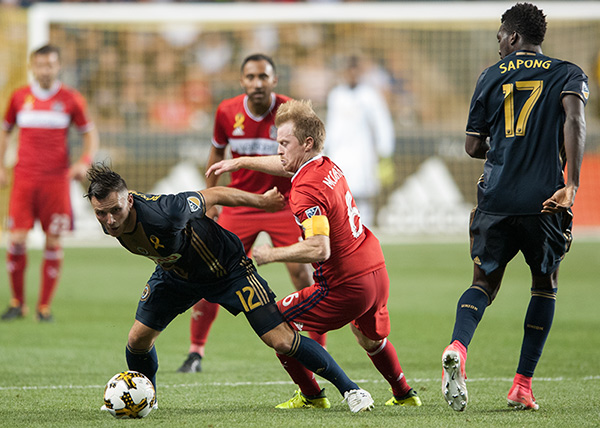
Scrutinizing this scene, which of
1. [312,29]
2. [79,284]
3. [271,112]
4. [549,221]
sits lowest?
[79,284]

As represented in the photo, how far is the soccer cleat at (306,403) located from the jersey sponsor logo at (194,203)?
1279 millimetres

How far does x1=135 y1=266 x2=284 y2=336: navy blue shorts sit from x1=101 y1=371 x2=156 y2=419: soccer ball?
0.33 meters

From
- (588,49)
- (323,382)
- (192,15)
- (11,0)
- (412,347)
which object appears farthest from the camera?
(588,49)

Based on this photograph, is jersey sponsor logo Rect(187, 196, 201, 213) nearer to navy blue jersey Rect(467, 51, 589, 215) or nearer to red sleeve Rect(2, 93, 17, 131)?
navy blue jersey Rect(467, 51, 589, 215)

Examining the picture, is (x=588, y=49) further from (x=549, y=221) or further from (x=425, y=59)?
(x=549, y=221)

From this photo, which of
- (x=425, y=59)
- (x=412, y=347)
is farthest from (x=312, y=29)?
(x=412, y=347)

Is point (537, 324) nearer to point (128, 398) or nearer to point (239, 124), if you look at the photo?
point (128, 398)

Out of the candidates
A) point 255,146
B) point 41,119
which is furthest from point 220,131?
point 41,119

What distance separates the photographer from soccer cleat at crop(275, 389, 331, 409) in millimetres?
5109

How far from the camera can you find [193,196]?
4.77 metres

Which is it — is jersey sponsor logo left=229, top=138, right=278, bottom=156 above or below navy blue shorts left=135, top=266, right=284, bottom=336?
above

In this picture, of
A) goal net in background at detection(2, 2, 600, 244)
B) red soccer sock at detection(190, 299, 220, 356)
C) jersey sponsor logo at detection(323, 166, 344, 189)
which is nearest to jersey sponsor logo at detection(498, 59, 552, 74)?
jersey sponsor logo at detection(323, 166, 344, 189)

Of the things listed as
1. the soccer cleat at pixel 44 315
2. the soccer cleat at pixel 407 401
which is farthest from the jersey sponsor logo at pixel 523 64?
the soccer cleat at pixel 44 315

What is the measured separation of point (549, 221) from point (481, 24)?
16.0 m
